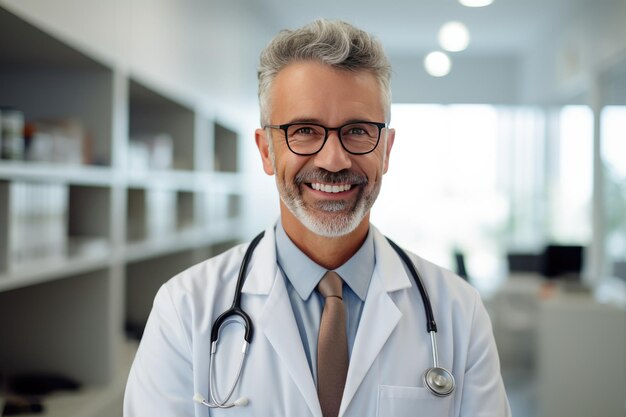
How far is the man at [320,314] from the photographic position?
111 centimetres

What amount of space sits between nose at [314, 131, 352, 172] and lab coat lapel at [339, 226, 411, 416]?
0.78 ft

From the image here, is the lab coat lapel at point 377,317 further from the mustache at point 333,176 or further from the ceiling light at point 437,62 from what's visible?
the ceiling light at point 437,62

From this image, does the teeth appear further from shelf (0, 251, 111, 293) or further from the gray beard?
shelf (0, 251, 111, 293)

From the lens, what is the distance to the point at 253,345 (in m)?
1.14

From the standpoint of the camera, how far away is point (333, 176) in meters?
1.12

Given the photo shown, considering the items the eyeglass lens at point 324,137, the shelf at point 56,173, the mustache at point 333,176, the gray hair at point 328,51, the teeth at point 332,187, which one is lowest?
the teeth at point 332,187

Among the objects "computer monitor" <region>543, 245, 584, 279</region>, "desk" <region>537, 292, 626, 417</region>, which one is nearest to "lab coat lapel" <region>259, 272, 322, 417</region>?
"desk" <region>537, 292, 626, 417</region>

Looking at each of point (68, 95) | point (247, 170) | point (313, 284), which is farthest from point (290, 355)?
point (247, 170)

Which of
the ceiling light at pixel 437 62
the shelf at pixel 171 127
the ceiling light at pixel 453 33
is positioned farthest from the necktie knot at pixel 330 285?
the ceiling light at pixel 437 62

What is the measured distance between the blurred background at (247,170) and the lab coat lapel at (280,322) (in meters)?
0.57

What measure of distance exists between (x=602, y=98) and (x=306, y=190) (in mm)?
3890

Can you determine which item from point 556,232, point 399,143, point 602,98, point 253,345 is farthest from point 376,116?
point 399,143

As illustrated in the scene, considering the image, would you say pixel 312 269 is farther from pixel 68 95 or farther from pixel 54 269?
pixel 68 95

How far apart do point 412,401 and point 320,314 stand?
22cm
